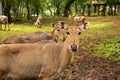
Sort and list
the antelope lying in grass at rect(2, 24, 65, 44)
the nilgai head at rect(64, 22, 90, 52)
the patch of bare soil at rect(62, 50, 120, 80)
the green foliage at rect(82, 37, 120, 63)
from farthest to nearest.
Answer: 1. the green foliage at rect(82, 37, 120, 63)
2. the antelope lying in grass at rect(2, 24, 65, 44)
3. the patch of bare soil at rect(62, 50, 120, 80)
4. the nilgai head at rect(64, 22, 90, 52)

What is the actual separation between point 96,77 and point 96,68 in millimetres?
1353

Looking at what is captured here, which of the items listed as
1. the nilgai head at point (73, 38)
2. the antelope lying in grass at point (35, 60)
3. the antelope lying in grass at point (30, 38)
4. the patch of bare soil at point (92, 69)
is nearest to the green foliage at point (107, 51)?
the patch of bare soil at point (92, 69)

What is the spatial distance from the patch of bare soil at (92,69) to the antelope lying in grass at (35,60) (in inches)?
101

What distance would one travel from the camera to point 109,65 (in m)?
12.0

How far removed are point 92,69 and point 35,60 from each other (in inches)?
158

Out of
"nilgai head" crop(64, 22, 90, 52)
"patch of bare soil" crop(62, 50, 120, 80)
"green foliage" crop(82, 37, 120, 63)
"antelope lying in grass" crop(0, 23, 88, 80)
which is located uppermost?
"nilgai head" crop(64, 22, 90, 52)

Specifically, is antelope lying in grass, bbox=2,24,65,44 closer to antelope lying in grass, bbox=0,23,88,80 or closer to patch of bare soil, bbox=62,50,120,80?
patch of bare soil, bbox=62,50,120,80

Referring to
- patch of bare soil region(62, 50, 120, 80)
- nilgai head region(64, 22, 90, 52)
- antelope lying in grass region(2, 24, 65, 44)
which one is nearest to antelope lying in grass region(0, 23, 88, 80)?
nilgai head region(64, 22, 90, 52)

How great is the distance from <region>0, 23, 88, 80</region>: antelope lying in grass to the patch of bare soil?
2.56m

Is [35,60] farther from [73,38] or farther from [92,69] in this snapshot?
[92,69]

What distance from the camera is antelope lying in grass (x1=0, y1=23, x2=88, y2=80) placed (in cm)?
757

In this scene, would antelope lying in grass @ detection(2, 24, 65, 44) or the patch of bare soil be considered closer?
the patch of bare soil

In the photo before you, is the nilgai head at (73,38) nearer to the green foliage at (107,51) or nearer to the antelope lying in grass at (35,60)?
the antelope lying in grass at (35,60)

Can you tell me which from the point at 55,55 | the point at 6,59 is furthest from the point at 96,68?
the point at 6,59
